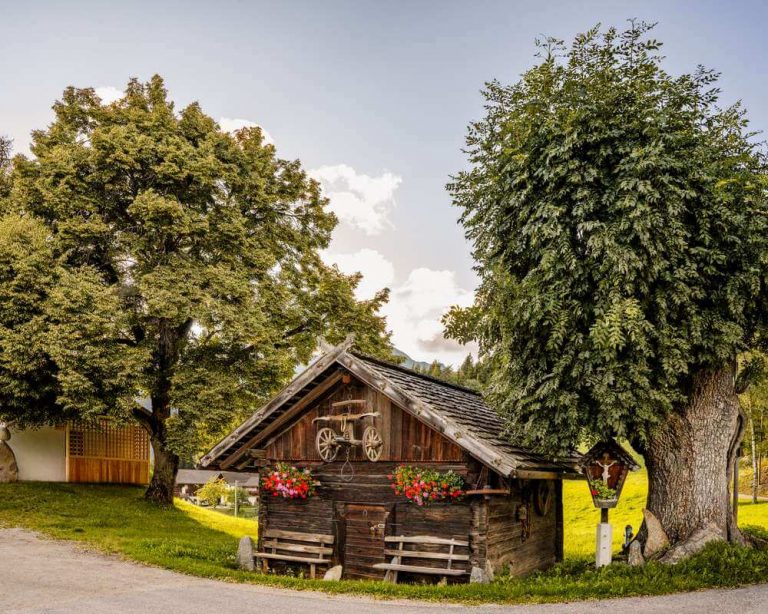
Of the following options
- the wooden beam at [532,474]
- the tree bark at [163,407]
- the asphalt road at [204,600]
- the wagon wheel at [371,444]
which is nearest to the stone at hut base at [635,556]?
the asphalt road at [204,600]

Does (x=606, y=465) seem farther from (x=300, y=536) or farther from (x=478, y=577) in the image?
(x=300, y=536)

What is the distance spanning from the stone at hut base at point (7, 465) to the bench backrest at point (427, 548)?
1881 centimetres

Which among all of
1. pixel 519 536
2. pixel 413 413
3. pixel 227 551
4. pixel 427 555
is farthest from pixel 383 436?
pixel 227 551

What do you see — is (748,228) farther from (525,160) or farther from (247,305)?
(247,305)

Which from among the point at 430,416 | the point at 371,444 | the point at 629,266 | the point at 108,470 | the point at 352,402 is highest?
the point at 629,266

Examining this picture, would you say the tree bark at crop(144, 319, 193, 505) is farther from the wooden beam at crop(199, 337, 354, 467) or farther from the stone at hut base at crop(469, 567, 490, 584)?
the stone at hut base at crop(469, 567, 490, 584)

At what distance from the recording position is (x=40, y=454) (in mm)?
26562

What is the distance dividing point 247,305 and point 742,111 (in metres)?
15.8

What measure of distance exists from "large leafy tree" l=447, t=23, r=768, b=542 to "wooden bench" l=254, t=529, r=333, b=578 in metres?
5.04

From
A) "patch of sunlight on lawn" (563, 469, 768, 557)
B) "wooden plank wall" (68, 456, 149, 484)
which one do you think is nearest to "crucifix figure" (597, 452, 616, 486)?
"patch of sunlight on lawn" (563, 469, 768, 557)

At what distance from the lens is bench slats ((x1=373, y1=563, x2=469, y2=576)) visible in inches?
502

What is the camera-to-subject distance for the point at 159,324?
78.2ft

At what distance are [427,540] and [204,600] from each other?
14.7 ft

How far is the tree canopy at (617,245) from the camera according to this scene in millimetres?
13219
